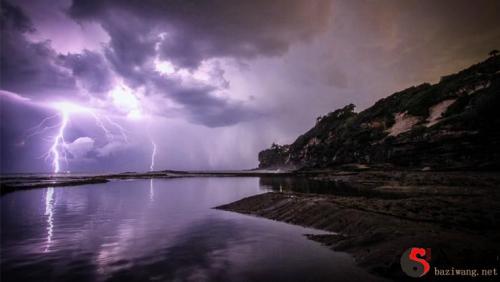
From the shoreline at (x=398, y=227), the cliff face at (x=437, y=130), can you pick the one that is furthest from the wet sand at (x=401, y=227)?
the cliff face at (x=437, y=130)

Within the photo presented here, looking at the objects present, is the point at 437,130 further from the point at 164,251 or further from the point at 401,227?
the point at 164,251

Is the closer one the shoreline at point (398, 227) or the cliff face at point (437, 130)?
the shoreline at point (398, 227)

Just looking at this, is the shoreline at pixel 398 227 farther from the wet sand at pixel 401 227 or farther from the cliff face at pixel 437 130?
the cliff face at pixel 437 130

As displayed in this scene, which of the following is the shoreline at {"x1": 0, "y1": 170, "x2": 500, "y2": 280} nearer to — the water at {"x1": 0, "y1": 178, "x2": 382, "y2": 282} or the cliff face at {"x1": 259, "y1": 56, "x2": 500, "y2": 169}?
the water at {"x1": 0, "y1": 178, "x2": 382, "y2": 282}

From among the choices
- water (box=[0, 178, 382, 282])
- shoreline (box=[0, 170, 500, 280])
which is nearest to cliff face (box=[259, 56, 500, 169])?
shoreline (box=[0, 170, 500, 280])

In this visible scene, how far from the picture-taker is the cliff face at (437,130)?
46.5 m

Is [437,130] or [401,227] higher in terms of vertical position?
[437,130]

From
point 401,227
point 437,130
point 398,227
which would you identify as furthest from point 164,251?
point 437,130

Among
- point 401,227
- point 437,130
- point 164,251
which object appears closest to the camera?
point 401,227

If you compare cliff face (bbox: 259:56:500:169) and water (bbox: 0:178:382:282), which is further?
cliff face (bbox: 259:56:500:169)

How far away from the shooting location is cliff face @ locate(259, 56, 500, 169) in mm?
46469

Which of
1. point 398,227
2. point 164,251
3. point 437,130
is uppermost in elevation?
point 437,130

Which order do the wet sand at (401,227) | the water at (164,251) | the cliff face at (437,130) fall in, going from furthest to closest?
the cliff face at (437,130) < the water at (164,251) < the wet sand at (401,227)

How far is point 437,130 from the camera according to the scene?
58.4m
